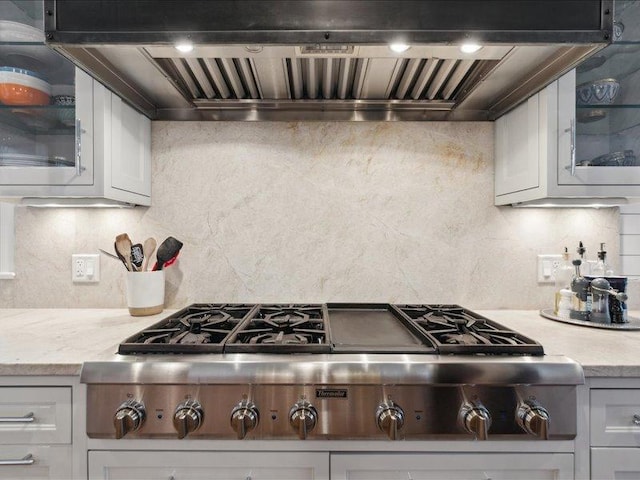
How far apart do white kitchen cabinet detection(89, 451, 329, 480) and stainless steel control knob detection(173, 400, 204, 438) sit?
98 mm

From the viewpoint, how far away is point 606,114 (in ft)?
4.08

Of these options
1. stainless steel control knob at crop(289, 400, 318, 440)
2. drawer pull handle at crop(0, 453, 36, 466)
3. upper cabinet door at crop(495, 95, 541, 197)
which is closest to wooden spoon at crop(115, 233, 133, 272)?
drawer pull handle at crop(0, 453, 36, 466)

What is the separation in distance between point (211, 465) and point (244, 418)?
0.19 metres

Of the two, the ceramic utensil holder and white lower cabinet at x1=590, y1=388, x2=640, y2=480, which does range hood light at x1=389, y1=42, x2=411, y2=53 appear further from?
the ceramic utensil holder

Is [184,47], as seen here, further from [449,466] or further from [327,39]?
[449,466]

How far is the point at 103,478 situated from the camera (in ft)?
2.97

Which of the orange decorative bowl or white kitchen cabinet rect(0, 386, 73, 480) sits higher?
the orange decorative bowl

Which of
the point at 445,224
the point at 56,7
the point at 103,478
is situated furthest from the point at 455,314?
the point at 56,7

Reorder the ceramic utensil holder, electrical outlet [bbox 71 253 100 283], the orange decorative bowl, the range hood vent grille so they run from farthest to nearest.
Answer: electrical outlet [bbox 71 253 100 283], the ceramic utensil holder, the orange decorative bowl, the range hood vent grille

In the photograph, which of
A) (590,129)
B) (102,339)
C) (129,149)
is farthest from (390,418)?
(129,149)

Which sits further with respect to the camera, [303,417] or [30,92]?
[30,92]

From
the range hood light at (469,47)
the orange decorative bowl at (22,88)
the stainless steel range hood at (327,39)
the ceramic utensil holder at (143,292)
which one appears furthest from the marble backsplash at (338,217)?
the range hood light at (469,47)

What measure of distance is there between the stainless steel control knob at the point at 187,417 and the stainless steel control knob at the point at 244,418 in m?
0.09

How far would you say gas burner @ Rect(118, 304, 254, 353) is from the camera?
938mm
